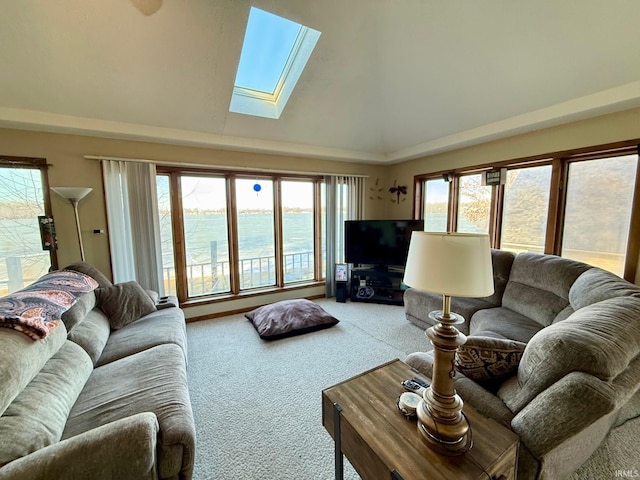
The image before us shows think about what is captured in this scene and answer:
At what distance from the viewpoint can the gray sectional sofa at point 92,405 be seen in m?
0.98

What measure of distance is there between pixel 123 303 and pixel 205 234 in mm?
1442

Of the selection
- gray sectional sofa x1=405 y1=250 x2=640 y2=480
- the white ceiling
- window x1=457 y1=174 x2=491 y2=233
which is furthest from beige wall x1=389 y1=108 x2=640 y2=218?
gray sectional sofa x1=405 y1=250 x2=640 y2=480

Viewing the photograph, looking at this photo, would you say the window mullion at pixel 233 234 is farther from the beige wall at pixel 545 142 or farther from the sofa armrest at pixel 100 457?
the beige wall at pixel 545 142

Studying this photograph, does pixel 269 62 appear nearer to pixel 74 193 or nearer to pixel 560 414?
pixel 74 193

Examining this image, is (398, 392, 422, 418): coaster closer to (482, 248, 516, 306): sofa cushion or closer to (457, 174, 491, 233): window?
(482, 248, 516, 306): sofa cushion

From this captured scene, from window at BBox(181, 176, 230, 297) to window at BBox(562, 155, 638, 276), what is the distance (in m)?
4.18

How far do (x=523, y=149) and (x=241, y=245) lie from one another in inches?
151

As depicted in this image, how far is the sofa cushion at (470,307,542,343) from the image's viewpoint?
2137 millimetres

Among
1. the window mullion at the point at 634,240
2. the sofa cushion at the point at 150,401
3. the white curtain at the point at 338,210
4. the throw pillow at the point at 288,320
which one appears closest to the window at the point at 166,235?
the throw pillow at the point at 288,320

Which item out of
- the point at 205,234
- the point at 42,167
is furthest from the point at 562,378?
the point at 42,167

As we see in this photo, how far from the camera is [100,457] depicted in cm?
98

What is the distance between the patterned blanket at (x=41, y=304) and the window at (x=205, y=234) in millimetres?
1502

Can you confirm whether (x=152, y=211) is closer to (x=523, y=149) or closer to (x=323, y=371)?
(x=323, y=371)

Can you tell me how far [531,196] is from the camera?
3143 millimetres
